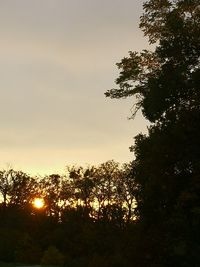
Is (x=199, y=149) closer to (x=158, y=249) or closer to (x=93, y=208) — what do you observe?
(x=158, y=249)

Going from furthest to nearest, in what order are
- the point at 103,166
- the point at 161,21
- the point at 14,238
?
1. the point at 103,166
2. the point at 14,238
3. the point at 161,21

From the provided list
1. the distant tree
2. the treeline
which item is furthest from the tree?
the distant tree

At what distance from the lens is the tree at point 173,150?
23469 mm

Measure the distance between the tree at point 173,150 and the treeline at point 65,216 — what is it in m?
27.5

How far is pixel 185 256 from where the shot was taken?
2323cm

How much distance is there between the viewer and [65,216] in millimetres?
75500

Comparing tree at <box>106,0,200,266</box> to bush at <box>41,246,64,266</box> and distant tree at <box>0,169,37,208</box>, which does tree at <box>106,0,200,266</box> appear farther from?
distant tree at <box>0,169,37,208</box>

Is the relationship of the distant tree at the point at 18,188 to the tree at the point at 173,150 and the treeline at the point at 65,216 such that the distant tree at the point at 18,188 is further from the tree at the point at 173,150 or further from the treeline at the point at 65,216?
the tree at the point at 173,150

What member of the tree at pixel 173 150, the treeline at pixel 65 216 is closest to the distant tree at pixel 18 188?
the treeline at pixel 65 216

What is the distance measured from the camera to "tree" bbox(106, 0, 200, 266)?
2347 cm

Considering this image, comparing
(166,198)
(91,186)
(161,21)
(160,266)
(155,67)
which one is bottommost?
(160,266)

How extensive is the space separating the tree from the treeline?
27.5 meters

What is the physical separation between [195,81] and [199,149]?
10.4ft

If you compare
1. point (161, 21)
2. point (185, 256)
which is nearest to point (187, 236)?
point (185, 256)
